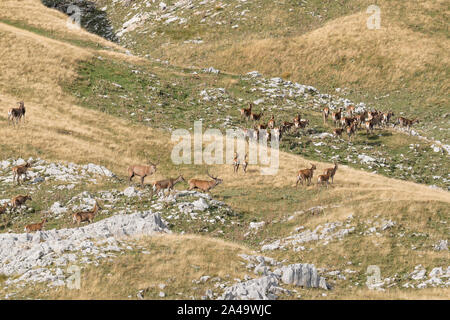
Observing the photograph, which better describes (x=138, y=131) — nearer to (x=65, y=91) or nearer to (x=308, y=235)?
(x=65, y=91)

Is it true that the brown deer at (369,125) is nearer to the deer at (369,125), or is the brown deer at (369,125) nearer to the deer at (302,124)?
the deer at (369,125)

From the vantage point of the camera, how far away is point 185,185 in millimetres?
37062

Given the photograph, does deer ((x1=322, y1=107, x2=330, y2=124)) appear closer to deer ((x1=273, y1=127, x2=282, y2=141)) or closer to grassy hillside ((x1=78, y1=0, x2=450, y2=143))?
deer ((x1=273, y1=127, x2=282, y2=141))

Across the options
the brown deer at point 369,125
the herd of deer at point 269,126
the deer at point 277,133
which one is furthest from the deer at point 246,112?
the brown deer at point 369,125

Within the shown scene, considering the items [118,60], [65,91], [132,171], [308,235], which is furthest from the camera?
[118,60]

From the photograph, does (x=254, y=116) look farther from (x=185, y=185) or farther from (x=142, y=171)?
(x=142, y=171)

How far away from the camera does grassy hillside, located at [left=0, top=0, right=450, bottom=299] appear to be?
22.0 metres

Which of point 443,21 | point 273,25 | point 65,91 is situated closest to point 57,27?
point 65,91

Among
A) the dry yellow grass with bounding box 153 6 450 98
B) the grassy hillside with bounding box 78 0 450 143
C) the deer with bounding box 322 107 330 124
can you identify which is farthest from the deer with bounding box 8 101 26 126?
the dry yellow grass with bounding box 153 6 450 98

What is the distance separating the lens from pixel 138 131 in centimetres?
4672

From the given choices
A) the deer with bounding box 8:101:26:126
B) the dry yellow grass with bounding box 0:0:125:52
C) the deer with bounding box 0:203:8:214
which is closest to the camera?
the deer with bounding box 0:203:8:214

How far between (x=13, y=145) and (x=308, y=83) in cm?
4161

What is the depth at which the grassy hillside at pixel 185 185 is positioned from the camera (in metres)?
22.0
